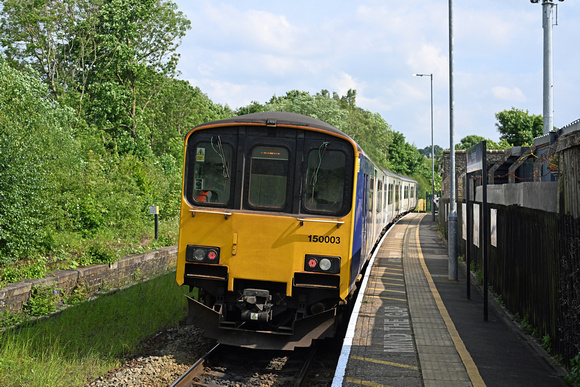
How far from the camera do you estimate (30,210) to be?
12227 mm

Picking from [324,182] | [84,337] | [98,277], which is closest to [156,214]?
[98,277]

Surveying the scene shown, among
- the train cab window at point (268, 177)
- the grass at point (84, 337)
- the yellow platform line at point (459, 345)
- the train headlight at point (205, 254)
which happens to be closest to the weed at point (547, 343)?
the yellow platform line at point (459, 345)

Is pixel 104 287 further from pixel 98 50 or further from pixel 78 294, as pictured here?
pixel 98 50

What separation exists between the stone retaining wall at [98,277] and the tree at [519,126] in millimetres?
34857

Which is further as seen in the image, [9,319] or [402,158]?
[402,158]

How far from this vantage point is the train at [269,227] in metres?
7.35

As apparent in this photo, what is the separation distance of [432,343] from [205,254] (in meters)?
3.30

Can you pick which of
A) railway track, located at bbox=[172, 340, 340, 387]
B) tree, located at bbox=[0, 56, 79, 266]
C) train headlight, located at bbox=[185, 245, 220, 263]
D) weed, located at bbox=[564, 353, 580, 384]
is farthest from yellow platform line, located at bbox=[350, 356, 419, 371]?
tree, located at bbox=[0, 56, 79, 266]

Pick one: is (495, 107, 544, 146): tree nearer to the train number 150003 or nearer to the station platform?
the station platform

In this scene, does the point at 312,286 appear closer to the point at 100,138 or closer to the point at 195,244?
the point at 195,244

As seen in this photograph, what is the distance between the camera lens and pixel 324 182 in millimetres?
7570

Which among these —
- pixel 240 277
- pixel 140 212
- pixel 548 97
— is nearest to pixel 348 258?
pixel 240 277

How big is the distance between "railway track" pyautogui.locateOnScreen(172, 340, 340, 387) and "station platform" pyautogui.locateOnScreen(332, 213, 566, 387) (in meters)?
0.55

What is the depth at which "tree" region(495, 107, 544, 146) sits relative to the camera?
1743 inches
